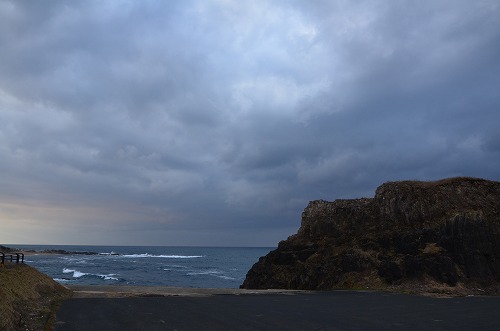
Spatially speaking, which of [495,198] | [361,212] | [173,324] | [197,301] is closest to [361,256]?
[361,212]

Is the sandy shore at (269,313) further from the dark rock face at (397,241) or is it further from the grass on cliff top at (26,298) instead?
the dark rock face at (397,241)

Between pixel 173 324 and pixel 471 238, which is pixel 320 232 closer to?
pixel 471 238

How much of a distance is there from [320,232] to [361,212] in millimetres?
4744

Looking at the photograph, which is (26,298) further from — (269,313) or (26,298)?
(269,313)

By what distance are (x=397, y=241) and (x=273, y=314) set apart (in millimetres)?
22410

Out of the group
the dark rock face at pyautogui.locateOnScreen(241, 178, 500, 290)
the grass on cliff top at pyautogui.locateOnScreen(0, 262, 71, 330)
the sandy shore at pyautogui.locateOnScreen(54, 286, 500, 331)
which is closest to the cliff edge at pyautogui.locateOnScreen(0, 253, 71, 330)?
the grass on cliff top at pyautogui.locateOnScreen(0, 262, 71, 330)

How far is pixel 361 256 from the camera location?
3775 cm

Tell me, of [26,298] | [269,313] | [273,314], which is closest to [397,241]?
[269,313]

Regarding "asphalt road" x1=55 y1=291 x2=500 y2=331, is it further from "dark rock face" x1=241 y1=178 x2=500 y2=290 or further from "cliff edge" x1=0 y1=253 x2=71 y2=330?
"dark rock face" x1=241 y1=178 x2=500 y2=290

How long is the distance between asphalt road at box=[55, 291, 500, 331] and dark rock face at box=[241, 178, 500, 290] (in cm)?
886

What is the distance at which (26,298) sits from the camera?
19281 mm

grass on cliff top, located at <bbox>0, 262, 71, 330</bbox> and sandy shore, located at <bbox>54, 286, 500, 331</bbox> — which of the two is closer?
grass on cliff top, located at <bbox>0, 262, 71, 330</bbox>

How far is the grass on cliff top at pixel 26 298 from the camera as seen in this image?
574 inches

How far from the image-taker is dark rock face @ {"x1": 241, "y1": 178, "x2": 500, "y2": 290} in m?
34.2
